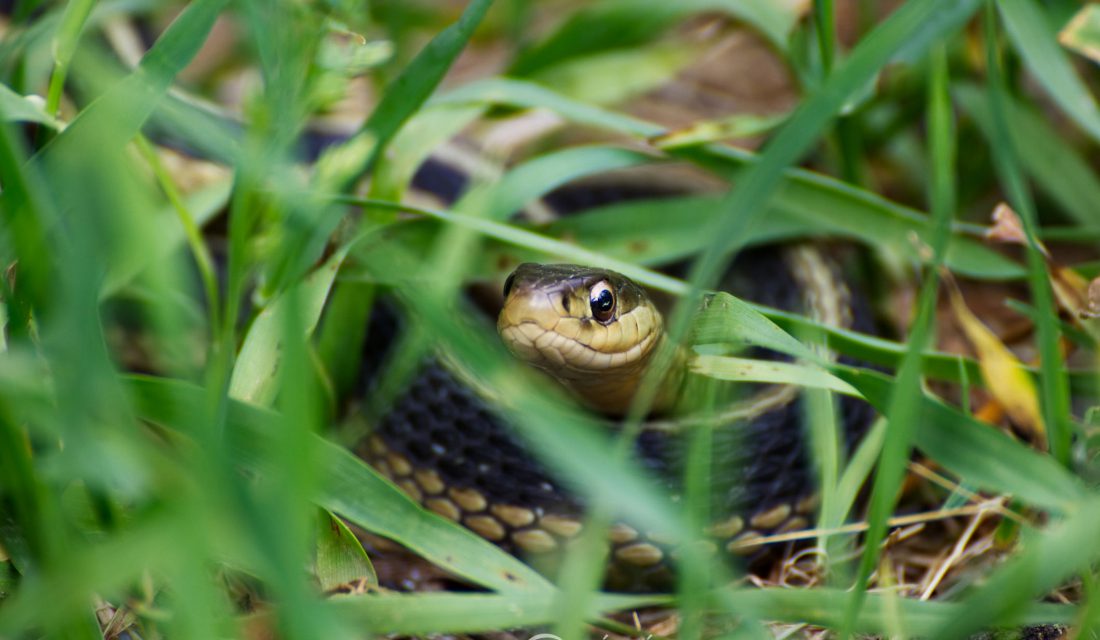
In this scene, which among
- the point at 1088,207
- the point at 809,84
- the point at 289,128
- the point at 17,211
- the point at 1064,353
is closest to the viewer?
the point at 17,211

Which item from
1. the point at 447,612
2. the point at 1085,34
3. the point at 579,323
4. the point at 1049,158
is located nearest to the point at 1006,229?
the point at 1085,34

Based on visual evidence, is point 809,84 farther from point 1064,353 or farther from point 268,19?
point 268,19

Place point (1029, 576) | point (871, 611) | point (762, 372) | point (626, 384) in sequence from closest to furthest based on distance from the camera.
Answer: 1. point (1029, 576)
2. point (871, 611)
3. point (762, 372)
4. point (626, 384)

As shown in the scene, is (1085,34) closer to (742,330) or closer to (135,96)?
(742,330)

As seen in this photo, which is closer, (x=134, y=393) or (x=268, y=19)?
(x=134, y=393)

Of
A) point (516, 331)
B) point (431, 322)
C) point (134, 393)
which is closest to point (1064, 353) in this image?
point (516, 331)

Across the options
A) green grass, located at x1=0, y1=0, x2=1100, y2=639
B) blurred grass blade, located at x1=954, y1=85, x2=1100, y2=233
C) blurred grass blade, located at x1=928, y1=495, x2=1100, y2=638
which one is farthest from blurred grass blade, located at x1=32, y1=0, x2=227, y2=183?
blurred grass blade, located at x1=954, y1=85, x2=1100, y2=233

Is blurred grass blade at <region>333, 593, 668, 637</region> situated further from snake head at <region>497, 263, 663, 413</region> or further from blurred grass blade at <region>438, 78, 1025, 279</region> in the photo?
blurred grass blade at <region>438, 78, 1025, 279</region>
